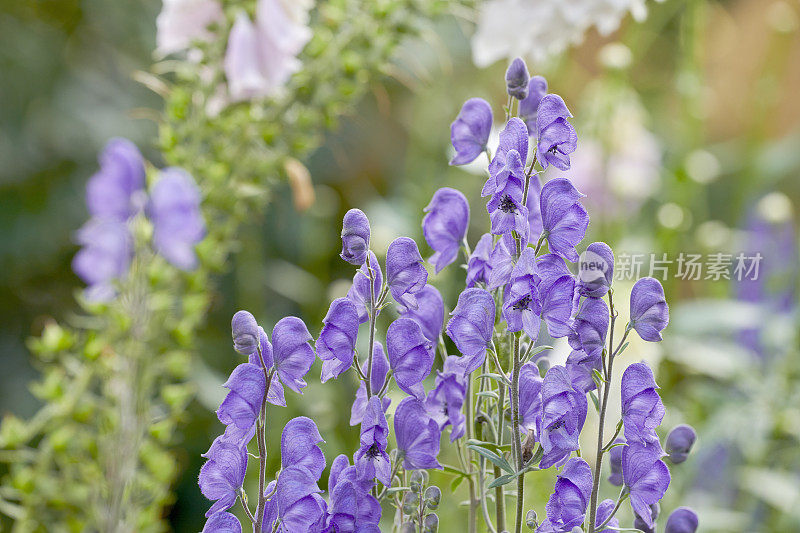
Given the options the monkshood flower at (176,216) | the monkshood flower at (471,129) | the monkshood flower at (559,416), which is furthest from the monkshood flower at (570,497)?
the monkshood flower at (176,216)

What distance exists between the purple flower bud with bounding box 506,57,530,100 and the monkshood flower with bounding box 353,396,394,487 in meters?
0.11

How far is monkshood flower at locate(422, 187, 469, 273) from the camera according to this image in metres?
0.29

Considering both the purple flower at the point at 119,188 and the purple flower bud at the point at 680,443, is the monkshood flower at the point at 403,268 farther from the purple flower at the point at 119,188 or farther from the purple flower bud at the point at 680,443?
the purple flower at the point at 119,188

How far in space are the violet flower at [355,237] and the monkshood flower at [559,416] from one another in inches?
2.6

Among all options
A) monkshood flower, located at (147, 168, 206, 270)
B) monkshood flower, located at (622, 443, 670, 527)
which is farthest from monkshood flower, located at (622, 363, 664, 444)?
monkshood flower, located at (147, 168, 206, 270)

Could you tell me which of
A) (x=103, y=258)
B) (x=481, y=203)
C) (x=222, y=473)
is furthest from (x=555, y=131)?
(x=481, y=203)

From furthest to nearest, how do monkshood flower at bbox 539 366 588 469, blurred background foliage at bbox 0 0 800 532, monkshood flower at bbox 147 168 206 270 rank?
1. blurred background foliage at bbox 0 0 800 532
2. monkshood flower at bbox 147 168 206 270
3. monkshood flower at bbox 539 366 588 469

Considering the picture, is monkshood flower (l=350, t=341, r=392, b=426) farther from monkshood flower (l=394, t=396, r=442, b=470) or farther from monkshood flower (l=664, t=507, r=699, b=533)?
monkshood flower (l=664, t=507, r=699, b=533)

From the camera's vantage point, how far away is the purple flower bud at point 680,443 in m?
0.29

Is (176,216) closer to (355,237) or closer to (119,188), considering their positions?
(119,188)

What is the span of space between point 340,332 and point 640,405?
0.09 meters

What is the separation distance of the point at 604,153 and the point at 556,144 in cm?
50

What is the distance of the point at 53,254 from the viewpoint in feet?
3.32

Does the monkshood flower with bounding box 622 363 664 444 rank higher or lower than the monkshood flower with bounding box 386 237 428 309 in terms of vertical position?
lower
